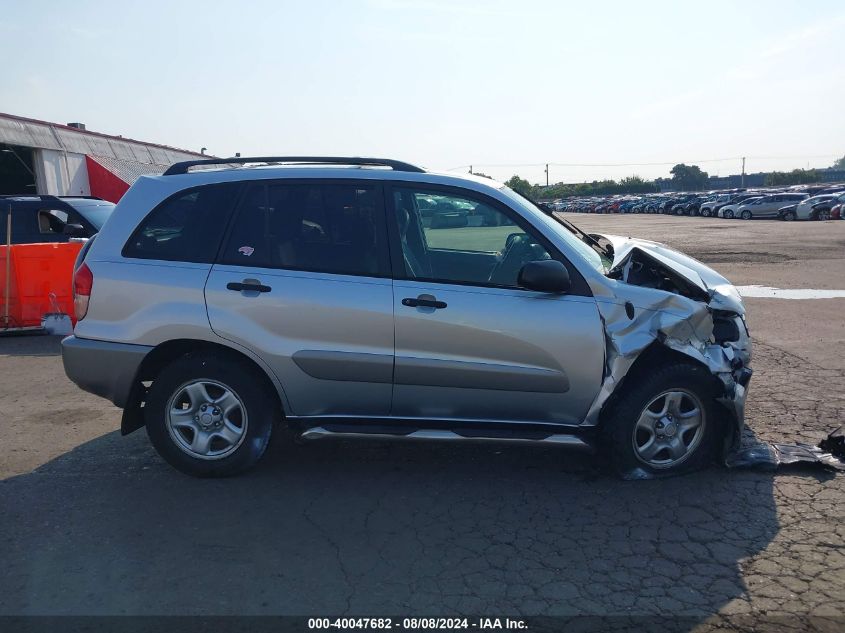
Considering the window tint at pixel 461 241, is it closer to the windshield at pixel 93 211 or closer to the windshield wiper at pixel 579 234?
the windshield wiper at pixel 579 234

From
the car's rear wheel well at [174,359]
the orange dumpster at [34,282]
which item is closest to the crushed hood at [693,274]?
the car's rear wheel well at [174,359]

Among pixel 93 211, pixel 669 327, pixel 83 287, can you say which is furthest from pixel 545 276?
Answer: pixel 93 211

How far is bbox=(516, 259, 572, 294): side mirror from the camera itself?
448 cm

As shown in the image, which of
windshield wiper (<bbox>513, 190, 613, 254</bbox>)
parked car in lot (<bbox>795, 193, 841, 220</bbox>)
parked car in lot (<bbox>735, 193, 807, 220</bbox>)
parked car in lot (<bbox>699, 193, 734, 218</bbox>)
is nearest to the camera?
windshield wiper (<bbox>513, 190, 613, 254</bbox>)

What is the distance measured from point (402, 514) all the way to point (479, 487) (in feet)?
1.97

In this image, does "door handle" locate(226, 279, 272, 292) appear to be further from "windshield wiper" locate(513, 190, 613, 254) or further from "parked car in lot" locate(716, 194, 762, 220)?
"parked car in lot" locate(716, 194, 762, 220)

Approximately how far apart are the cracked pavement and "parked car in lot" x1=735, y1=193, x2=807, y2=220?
4584 cm

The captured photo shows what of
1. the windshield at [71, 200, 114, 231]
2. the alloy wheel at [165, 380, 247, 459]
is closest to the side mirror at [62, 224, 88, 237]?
the windshield at [71, 200, 114, 231]

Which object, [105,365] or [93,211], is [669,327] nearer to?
[105,365]

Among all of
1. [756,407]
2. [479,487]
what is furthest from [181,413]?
[756,407]

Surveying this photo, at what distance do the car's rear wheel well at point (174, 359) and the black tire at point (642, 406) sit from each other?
2081 millimetres

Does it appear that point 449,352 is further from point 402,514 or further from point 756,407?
point 756,407

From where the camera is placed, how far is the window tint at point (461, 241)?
476 centimetres

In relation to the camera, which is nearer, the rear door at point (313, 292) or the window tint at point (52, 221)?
the rear door at point (313, 292)
